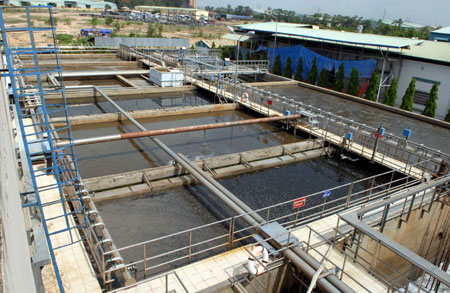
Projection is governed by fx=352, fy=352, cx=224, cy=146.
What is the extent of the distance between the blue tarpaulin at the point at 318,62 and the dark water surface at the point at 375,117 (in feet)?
15.5

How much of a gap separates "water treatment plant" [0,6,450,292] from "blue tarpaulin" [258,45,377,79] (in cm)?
327

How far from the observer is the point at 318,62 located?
30.3 meters

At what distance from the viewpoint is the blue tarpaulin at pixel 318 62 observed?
26.9 metres

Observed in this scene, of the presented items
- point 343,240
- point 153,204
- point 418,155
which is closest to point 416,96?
point 418,155

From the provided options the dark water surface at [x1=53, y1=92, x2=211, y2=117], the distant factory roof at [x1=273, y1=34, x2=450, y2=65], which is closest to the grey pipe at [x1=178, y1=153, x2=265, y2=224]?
the dark water surface at [x1=53, y1=92, x2=211, y2=117]

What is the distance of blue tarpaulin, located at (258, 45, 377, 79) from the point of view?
1059 inches

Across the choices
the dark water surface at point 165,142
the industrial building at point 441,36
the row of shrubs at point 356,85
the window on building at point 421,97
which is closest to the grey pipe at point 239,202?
the dark water surface at point 165,142

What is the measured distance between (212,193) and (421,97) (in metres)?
20.3

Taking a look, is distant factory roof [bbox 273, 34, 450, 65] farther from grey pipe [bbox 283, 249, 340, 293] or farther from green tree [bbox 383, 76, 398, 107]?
grey pipe [bbox 283, 249, 340, 293]

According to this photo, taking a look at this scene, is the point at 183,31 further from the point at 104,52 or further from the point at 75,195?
the point at 75,195

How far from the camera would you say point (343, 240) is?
9.03 meters

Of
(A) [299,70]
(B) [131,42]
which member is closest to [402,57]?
(A) [299,70]

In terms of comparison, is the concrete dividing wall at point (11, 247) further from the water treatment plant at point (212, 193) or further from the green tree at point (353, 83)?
the green tree at point (353, 83)

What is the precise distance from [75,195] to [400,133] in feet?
47.8
